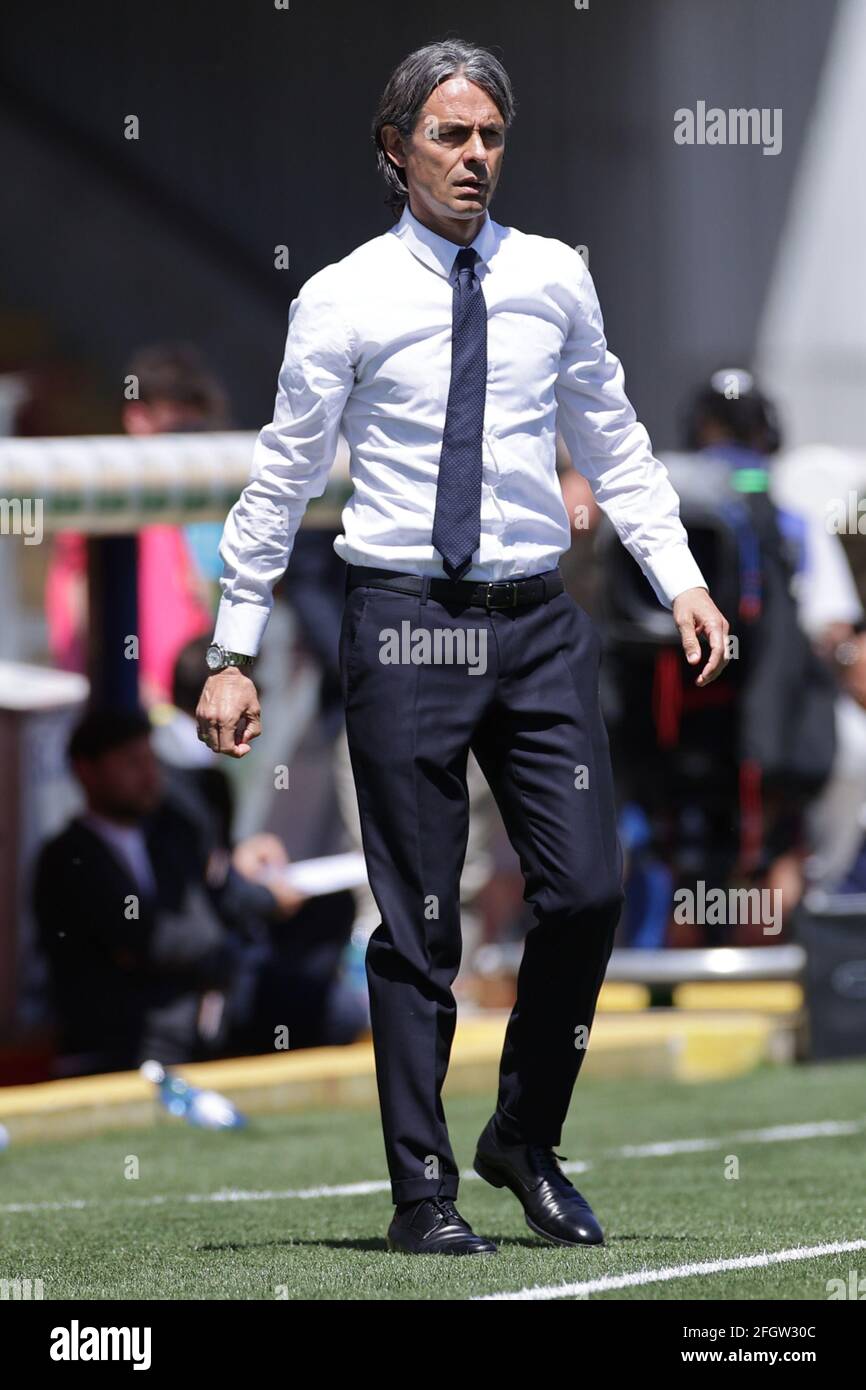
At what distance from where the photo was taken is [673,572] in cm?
517

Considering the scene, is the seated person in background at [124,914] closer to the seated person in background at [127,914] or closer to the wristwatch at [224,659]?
the seated person in background at [127,914]

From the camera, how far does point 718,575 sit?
10461mm

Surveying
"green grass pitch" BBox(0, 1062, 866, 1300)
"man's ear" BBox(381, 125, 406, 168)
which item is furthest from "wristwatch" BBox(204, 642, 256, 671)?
"green grass pitch" BBox(0, 1062, 866, 1300)

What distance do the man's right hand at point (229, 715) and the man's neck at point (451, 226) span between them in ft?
2.98

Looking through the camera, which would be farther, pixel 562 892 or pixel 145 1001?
pixel 145 1001

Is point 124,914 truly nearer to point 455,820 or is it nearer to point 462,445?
point 455,820

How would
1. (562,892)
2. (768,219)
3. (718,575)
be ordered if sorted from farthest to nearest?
(768,219)
(718,575)
(562,892)

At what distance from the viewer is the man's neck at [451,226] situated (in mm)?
5031

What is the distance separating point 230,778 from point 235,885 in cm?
46

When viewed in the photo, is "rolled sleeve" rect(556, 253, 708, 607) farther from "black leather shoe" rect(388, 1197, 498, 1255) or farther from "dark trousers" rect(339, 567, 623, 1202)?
"black leather shoe" rect(388, 1197, 498, 1255)

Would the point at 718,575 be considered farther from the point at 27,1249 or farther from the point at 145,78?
the point at 145,78

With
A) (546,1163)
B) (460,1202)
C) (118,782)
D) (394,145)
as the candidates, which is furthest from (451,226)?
(118,782)

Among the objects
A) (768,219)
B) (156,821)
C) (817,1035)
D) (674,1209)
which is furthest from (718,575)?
(768,219)

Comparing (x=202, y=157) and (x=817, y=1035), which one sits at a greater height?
(x=202, y=157)
